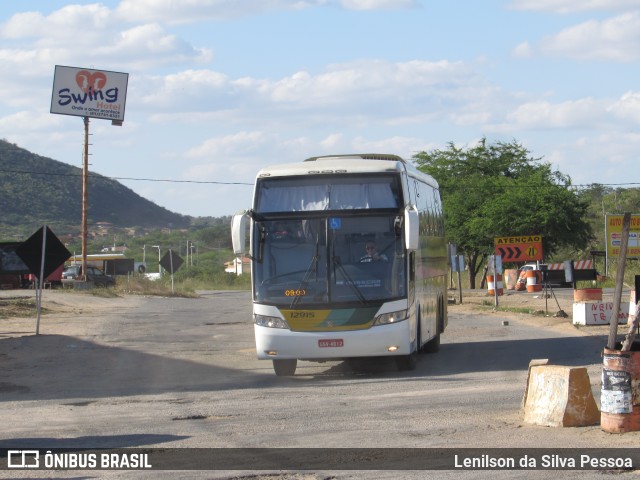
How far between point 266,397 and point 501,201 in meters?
52.1

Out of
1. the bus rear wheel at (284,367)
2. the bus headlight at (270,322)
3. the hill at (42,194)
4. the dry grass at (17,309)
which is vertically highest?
the hill at (42,194)

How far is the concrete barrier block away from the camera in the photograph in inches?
405

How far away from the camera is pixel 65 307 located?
133 ft

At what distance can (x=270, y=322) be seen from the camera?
15828 mm

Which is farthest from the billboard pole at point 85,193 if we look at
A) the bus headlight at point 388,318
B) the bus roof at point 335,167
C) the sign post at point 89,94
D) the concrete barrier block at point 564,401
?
the concrete barrier block at point 564,401

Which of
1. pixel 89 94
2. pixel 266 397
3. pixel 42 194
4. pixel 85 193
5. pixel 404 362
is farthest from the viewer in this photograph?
pixel 42 194

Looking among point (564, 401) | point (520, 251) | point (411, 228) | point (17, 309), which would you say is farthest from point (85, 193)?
point (564, 401)

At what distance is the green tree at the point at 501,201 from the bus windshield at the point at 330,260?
48.4m

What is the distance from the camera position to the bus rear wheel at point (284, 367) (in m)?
16.4

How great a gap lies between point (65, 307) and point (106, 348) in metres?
18.8

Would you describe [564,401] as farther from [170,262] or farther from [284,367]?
[170,262]

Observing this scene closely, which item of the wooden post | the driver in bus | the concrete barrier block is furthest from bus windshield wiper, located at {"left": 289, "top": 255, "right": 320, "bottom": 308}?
the wooden post

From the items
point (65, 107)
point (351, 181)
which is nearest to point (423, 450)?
point (351, 181)

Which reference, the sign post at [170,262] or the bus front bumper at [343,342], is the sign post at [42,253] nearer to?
the bus front bumper at [343,342]
